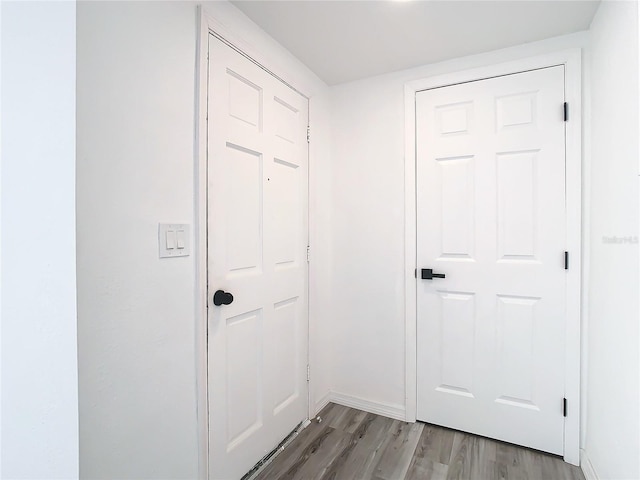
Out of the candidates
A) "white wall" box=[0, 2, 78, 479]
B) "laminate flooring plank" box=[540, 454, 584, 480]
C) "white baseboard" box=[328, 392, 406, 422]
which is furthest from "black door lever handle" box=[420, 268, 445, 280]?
"white wall" box=[0, 2, 78, 479]

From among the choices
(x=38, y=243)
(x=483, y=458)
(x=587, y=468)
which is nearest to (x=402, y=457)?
(x=483, y=458)

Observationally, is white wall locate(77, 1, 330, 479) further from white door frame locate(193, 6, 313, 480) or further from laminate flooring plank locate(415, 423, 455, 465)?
laminate flooring plank locate(415, 423, 455, 465)

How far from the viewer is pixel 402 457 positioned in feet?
6.01

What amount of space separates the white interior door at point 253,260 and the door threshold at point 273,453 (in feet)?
0.11

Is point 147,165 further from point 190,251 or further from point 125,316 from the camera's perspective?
point 125,316

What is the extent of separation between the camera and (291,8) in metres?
1.58

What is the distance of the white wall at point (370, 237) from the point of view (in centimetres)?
223

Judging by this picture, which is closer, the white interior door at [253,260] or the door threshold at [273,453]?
the white interior door at [253,260]

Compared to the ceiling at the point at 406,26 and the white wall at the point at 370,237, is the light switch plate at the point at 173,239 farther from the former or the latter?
the white wall at the point at 370,237

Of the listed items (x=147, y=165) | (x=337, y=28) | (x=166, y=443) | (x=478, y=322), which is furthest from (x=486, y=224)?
(x=166, y=443)

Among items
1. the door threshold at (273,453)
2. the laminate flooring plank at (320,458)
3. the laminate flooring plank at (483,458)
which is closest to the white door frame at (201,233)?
the door threshold at (273,453)

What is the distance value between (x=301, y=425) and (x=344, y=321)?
718 millimetres

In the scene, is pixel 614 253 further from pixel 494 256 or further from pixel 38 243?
pixel 38 243

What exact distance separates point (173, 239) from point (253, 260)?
0.49 metres
